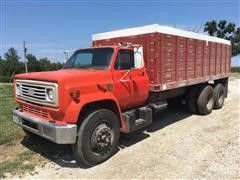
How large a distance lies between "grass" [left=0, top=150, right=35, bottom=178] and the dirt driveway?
0.79 feet

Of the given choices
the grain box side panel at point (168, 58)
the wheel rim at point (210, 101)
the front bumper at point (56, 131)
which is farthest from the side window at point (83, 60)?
the wheel rim at point (210, 101)

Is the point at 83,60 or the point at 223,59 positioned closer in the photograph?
the point at 83,60

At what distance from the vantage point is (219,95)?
10.2 m

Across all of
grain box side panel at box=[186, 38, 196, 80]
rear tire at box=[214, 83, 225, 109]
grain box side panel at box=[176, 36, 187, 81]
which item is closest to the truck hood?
grain box side panel at box=[176, 36, 187, 81]

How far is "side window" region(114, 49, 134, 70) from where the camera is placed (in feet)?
18.3

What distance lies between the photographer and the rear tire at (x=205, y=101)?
8.79m

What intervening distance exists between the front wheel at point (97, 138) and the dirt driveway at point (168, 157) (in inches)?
7.5

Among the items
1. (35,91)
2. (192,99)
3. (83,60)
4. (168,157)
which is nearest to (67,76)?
(35,91)

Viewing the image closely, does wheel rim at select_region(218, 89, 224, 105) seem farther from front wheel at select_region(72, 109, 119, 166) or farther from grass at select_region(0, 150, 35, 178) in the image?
grass at select_region(0, 150, 35, 178)

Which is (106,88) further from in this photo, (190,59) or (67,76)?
(190,59)

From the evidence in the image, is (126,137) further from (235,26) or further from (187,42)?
(235,26)

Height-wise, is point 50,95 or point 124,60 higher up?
point 124,60

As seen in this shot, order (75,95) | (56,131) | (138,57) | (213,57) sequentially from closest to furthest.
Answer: (56,131), (75,95), (138,57), (213,57)

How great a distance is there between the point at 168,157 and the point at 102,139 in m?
1.43
